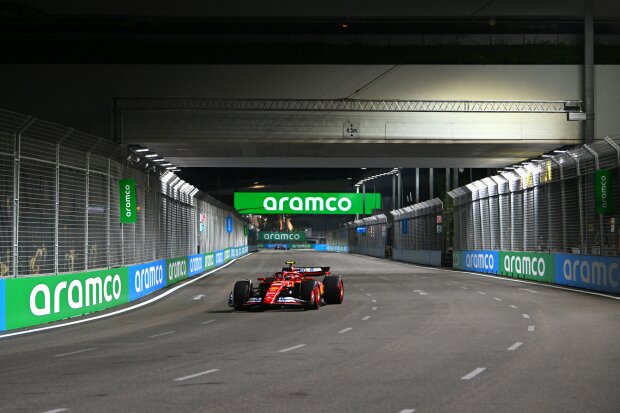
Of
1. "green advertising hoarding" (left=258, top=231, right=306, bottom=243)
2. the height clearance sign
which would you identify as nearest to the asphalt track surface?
the height clearance sign

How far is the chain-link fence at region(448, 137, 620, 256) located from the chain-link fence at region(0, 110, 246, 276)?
14343 mm

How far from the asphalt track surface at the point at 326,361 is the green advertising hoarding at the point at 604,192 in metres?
7.28

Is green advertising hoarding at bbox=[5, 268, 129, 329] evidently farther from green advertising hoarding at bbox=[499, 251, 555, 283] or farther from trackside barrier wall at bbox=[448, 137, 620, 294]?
green advertising hoarding at bbox=[499, 251, 555, 283]

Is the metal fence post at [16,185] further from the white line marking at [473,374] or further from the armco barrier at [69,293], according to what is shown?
the white line marking at [473,374]

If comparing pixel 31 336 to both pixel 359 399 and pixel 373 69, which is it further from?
pixel 373 69

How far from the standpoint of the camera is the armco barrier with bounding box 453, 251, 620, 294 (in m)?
30.3

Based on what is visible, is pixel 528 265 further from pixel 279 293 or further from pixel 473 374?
pixel 473 374

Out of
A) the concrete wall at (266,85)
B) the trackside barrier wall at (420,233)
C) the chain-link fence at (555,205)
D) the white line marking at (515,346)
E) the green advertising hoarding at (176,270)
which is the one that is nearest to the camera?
the white line marking at (515,346)

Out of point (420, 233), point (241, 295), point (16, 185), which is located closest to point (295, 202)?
point (420, 233)

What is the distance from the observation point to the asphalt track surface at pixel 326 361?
1002 cm

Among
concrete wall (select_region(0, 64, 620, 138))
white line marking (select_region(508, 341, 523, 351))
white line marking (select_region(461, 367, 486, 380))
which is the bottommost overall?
white line marking (select_region(508, 341, 523, 351))

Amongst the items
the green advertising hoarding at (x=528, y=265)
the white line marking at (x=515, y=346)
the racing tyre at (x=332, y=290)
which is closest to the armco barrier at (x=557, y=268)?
the green advertising hoarding at (x=528, y=265)

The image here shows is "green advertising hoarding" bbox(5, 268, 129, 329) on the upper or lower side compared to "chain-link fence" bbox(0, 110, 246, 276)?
lower

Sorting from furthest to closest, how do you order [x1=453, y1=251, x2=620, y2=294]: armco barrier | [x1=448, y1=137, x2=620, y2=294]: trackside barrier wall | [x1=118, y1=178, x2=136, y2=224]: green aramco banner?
[x1=448, y1=137, x2=620, y2=294]: trackside barrier wall → [x1=453, y1=251, x2=620, y2=294]: armco barrier → [x1=118, y1=178, x2=136, y2=224]: green aramco banner
